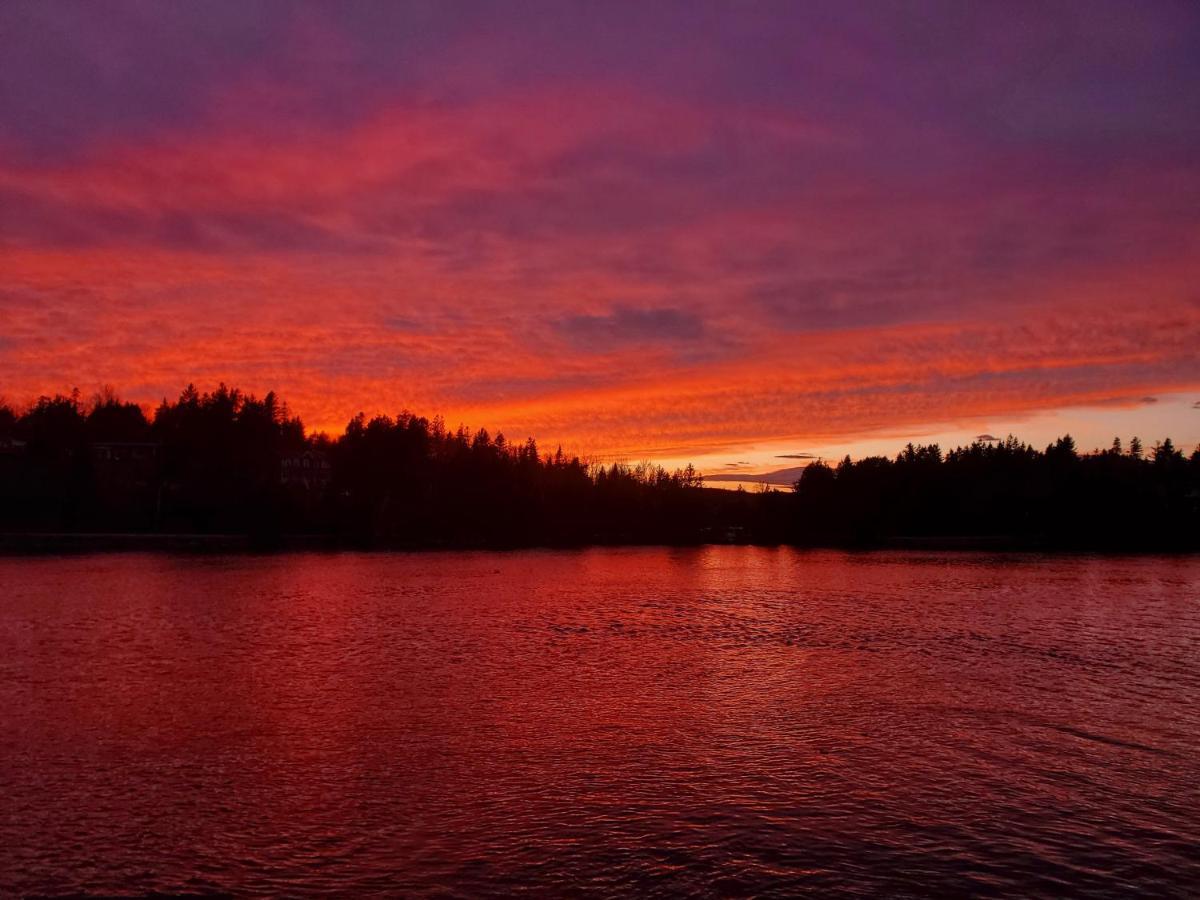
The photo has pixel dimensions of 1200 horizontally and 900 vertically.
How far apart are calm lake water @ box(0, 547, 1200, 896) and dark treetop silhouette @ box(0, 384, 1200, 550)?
368 feet

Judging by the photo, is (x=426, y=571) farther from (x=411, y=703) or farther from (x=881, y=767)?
(x=881, y=767)

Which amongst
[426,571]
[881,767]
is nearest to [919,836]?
[881,767]

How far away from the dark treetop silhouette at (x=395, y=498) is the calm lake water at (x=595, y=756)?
368 feet

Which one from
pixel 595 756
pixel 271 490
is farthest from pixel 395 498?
pixel 595 756

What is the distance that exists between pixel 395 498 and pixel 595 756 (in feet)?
482

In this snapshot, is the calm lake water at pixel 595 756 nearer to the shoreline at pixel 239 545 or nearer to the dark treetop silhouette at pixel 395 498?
the shoreline at pixel 239 545

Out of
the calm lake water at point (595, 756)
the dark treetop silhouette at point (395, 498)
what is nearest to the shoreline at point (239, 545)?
the dark treetop silhouette at point (395, 498)

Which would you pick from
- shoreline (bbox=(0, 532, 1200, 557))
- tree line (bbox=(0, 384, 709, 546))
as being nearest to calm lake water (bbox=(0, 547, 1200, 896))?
shoreline (bbox=(0, 532, 1200, 557))

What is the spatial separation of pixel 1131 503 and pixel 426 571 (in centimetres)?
16021

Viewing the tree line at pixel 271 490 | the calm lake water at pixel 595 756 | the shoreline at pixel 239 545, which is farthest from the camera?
the tree line at pixel 271 490

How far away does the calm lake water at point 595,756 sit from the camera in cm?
1359

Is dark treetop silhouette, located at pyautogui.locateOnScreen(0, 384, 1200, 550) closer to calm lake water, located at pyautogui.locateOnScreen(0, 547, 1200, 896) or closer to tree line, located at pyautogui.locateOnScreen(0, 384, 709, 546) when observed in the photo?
tree line, located at pyautogui.locateOnScreen(0, 384, 709, 546)

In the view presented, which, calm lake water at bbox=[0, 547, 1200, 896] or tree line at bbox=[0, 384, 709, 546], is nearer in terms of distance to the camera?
calm lake water at bbox=[0, 547, 1200, 896]

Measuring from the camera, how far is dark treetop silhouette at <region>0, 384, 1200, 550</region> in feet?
492
